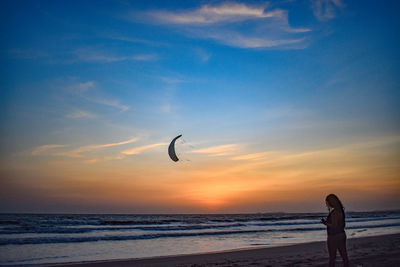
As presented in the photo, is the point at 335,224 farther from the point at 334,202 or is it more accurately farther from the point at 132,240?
the point at 132,240

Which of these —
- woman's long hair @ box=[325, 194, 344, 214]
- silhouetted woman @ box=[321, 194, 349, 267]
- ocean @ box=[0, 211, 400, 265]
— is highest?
woman's long hair @ box=[325, 194, 344, 214]

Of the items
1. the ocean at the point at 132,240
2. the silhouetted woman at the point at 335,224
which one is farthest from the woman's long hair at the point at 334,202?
the ocean at the point at 132,240

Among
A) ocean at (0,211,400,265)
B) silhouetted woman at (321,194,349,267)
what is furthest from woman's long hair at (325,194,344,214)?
ocean at (0,211,400,265)

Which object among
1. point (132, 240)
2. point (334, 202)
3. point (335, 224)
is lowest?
point (132, 240)

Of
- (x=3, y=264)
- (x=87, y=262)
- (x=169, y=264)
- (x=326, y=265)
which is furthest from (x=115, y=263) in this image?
(x=326, y=265)

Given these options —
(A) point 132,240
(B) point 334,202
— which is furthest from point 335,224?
(A) point 132,240

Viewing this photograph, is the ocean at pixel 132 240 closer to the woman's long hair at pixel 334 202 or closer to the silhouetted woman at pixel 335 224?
the silhouetted woman at pixel 335 224

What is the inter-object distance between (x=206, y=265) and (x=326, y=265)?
9.53 feet

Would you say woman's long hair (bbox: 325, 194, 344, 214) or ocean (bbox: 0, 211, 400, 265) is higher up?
woman's long hair (bbox: 325, 194, 344, 214)

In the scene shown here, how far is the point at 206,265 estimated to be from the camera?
28.4 feet

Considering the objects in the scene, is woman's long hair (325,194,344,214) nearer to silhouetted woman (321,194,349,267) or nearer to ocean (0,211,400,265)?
silhouetted woman (321,194,349,267)

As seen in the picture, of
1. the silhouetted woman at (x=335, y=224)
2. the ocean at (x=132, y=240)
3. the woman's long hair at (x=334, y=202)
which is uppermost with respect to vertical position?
the woman's long hair at (x=334, y=202)

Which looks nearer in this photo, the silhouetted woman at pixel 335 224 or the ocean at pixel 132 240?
the silhouetted woman at pixel 335 224

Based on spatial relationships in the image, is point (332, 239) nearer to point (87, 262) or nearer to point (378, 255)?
point (378, 255)
